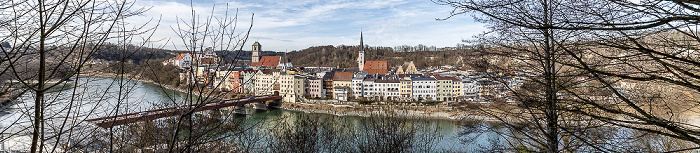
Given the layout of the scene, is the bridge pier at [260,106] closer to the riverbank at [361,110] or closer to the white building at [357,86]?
the riverbank at [361,110]

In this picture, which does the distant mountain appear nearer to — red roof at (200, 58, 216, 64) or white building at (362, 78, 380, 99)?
red roof at (200, 58, 216, 64)

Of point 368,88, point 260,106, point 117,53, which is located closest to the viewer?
point 117,53

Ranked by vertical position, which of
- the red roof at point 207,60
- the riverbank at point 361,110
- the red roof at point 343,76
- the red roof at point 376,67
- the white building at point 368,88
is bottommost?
the riverbank at point 361,110

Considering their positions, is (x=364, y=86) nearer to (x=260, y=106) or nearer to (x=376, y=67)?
(x=260, y=106)

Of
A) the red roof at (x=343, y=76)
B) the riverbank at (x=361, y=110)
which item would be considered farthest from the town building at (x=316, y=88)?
the riverbank at (x=361, y=110)

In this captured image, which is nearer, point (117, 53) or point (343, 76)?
point (117, 53)

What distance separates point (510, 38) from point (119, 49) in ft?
7.49

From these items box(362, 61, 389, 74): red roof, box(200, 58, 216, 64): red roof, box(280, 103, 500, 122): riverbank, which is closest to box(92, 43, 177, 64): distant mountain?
box(200, 58, 216, 64): red roof

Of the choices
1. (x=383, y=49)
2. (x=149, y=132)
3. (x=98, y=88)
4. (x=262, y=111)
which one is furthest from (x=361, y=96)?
(x=383, y=49)

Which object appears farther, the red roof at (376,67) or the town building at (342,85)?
the red roof at (376,67)

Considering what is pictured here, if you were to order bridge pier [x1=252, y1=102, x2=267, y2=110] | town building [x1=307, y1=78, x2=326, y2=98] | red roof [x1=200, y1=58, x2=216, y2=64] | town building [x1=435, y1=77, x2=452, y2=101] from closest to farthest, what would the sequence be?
red roof [x1=200, y1=58, x2=216, y2=64], bridge pier [x1=252, y1=102, x2=267, y2=110], town building [x1=435, y1=77, x2=452, y2=101], town building [x1=307, y1=78, x2=326, y2=98]

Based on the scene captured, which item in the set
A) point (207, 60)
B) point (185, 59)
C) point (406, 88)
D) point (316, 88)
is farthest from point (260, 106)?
point (207, 60)

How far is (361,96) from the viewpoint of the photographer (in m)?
20.3

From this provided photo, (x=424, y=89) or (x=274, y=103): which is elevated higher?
(x=424, y=89)
